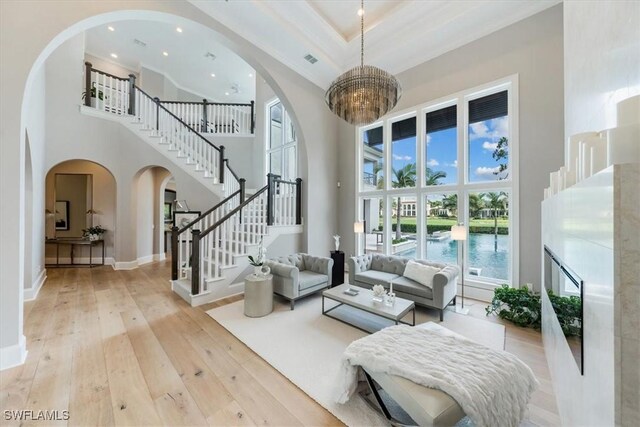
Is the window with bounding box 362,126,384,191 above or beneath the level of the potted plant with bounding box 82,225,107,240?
above

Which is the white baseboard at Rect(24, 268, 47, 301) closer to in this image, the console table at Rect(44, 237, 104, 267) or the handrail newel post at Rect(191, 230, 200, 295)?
the console table at Rect(44, 237, 104, 267)

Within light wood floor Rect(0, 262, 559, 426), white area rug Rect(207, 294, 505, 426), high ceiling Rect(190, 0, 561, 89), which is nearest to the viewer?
light wood floor Rect(0, 262, 559, 426)

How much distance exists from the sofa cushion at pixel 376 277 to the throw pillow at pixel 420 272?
10.2 inches

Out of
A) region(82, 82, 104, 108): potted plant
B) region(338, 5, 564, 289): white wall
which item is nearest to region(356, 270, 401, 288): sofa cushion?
region(338, 5, 564, 289): white wall

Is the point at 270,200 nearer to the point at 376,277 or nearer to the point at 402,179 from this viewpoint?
the point at 376,277

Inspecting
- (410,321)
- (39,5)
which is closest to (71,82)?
(39,5)

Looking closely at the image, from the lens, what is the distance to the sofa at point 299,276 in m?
3.87

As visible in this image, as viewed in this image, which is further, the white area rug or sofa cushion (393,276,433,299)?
sofa cushion (393,276,433,299)

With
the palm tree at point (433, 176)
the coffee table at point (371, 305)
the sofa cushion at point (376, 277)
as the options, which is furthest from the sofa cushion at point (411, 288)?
the palm tree at point (433, 176)

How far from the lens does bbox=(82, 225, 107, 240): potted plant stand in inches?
258

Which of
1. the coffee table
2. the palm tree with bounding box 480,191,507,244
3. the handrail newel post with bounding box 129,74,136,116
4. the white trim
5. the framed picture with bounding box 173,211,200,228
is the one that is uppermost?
the handrail newel post with bounding box 129,74,136,116

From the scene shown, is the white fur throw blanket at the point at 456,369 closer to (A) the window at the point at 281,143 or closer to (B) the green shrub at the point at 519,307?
(B) the green shrub at the point at 519,307

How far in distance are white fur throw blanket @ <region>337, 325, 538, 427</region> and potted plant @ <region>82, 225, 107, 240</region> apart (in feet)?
25.9

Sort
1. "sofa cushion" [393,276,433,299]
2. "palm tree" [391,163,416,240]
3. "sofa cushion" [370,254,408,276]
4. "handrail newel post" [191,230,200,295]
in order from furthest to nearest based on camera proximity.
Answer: "palm tree" [391,163,416,240] → "sofa cushion" [370,254,408,276] → "handrail newel post" [191,230,200,295] → "sofa cushion" [393,276,433,299]
